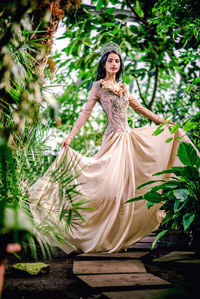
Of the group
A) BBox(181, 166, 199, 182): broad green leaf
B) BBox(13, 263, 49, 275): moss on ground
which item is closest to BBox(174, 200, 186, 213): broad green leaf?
BBox(181, 166, 199, 182): broad green leaf

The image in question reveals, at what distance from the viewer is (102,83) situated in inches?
120

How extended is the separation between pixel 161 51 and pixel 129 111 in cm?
138

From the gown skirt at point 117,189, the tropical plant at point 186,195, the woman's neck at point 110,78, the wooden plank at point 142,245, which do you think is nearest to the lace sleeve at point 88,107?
the woman's neck at point 110,78

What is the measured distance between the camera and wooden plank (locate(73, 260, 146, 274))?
6.39 feet

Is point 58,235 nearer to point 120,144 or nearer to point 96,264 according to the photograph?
point 96,264

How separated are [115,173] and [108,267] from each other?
2.85 ft

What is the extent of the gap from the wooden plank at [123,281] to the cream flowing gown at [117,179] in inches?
25.5

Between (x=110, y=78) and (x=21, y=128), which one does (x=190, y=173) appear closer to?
(x=21, y=128)

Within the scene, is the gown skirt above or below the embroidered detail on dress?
below

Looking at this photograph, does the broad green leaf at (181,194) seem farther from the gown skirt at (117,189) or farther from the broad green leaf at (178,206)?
the gown skirt at (117,189)

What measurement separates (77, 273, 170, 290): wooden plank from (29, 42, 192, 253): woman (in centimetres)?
64

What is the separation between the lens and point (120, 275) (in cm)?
186

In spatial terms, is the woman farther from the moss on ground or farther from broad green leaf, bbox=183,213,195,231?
broad green leaf, bbox=183,213,195,231

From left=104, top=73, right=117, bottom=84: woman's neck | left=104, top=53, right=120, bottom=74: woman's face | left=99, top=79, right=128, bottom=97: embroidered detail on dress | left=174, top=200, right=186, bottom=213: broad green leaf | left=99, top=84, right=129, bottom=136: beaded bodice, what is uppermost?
left=104, top=53, right=120, bottom=74: woman's face
